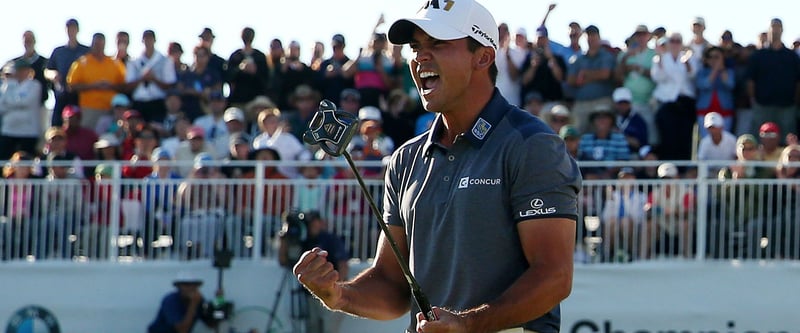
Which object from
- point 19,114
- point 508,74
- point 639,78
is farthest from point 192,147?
point 639,78

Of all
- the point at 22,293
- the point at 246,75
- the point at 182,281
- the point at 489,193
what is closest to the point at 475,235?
the point at 489,193

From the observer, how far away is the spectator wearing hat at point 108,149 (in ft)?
55.4

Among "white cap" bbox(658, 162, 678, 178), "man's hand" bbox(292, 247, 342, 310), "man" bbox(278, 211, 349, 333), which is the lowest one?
"man" bbox(278, 211, 349, 333)

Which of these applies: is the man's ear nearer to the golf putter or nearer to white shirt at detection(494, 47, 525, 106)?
the golf putter

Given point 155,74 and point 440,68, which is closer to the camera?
point 440,68

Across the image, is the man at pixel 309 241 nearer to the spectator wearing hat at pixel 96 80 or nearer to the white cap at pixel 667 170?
the white cap at pixel 667 170

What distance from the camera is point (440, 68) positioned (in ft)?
17.1

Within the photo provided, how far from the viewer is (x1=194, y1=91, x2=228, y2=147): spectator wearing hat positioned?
17375 millimetres

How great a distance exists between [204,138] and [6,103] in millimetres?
2492

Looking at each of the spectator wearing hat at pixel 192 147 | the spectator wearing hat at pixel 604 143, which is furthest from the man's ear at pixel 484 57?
the spectator wearing hat at pixel 192 147

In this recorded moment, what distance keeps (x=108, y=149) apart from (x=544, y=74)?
4.49 meters

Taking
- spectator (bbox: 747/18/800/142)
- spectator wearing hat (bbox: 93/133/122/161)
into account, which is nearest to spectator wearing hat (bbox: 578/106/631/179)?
spectator (bbox: 747/18/800/142)

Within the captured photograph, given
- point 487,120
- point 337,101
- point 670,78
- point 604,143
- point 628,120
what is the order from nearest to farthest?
point 487,120 → point 604,143 → point 628,120 → point 670,78 → point 337,101

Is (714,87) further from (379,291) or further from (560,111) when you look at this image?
(379,291)
